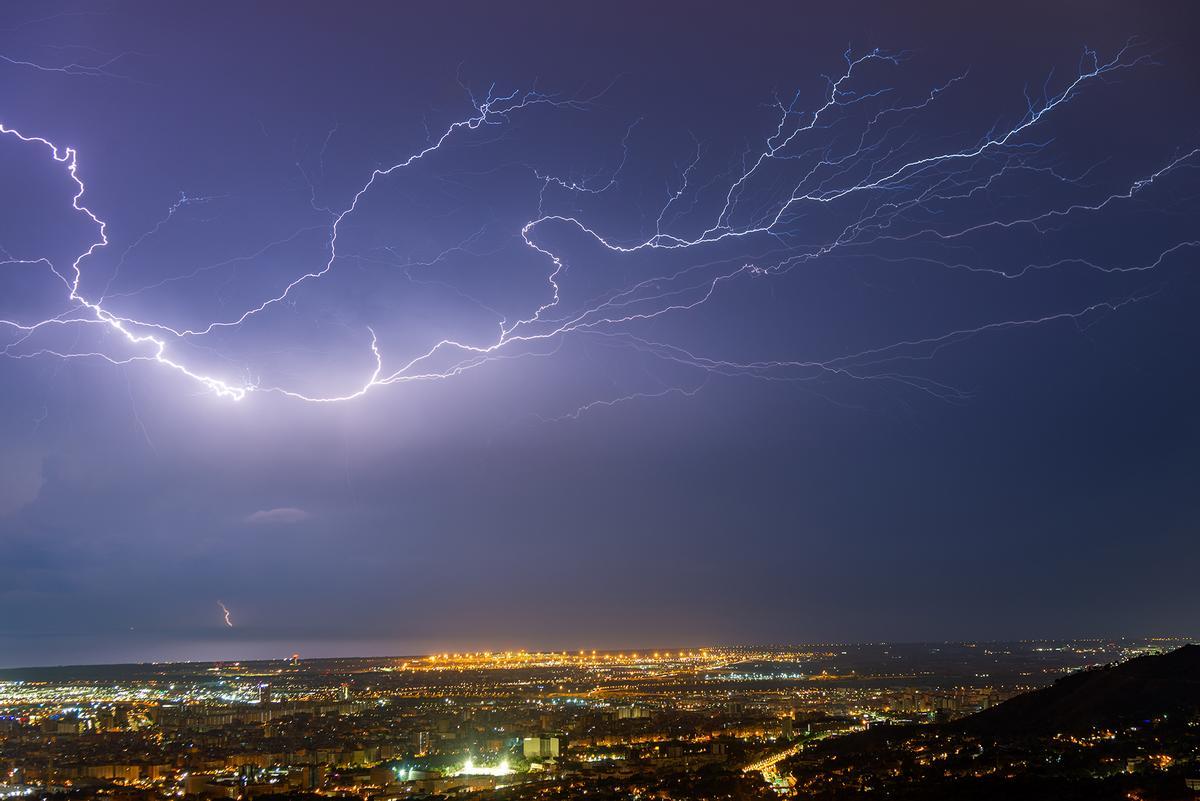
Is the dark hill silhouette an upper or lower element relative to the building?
upper

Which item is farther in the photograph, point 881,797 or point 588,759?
point 588,759

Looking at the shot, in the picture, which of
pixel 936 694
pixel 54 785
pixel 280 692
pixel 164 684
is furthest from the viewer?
pixel 164 684

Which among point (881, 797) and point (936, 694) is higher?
point (881, 797)

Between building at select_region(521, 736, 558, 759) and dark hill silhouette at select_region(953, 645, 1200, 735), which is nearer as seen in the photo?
dark hill silhouette at select_region(953, 645, 1200, 735)

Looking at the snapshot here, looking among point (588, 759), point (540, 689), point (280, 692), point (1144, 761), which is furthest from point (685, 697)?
point (1144, 761)

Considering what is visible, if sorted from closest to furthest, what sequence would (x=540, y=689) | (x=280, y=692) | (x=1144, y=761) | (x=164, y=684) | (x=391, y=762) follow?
(x=1144, y=761), (x=391, y=762), (x=540, y=689), (x=280, y=692), (x=164, y=684)

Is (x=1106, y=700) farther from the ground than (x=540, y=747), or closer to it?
farther from the ground

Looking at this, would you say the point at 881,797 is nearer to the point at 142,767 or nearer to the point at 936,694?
the point at 142,767
